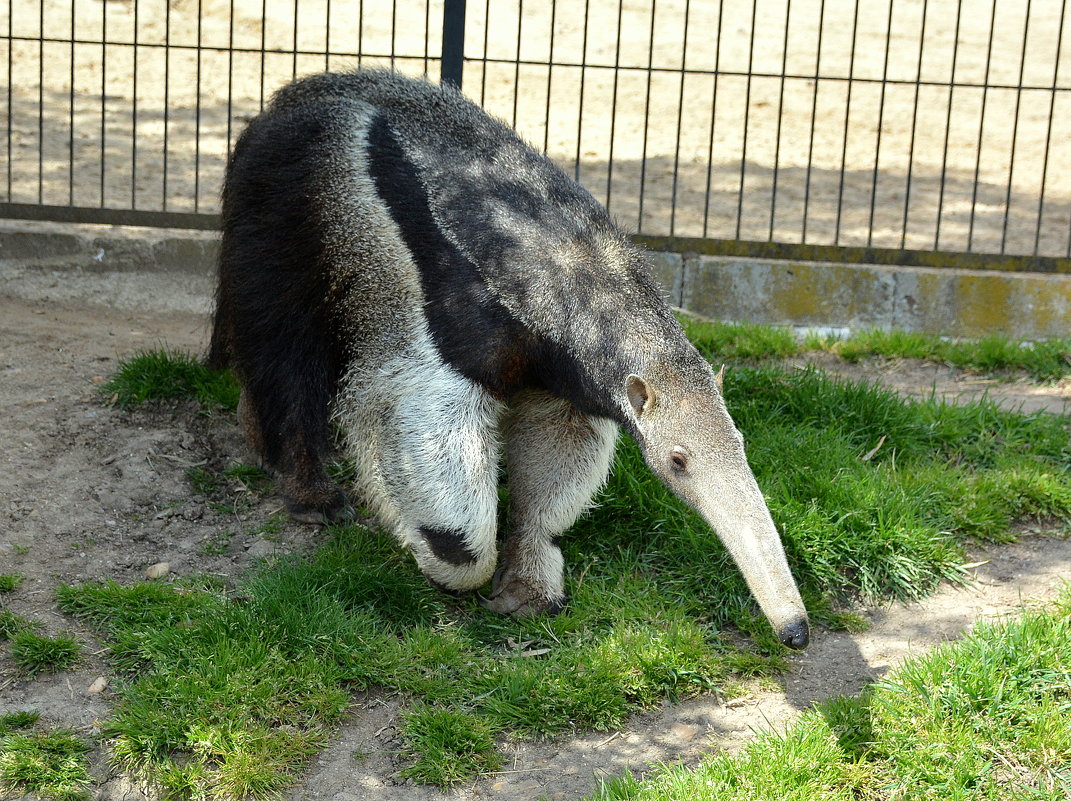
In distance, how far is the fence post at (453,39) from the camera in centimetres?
666

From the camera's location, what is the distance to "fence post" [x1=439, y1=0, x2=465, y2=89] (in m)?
6.66

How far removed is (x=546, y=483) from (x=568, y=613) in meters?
0.48

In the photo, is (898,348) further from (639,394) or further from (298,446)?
(298,446)

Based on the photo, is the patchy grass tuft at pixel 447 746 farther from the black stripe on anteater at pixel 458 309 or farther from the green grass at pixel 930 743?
the black stripe on anteater at pixel 458 309

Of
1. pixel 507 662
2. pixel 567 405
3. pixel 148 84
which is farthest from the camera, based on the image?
pixel 148 84

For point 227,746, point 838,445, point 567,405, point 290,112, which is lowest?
point 227,746

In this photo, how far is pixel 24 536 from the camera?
4512mm

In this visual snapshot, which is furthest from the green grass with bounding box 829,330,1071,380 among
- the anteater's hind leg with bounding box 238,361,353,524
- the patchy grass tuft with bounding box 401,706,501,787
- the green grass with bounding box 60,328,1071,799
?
A: the patchy grass tuft with bounding box 401,706,501,787

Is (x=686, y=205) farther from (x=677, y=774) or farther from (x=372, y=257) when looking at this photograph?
(x=677, y=774)

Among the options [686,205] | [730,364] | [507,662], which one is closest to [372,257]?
[507,662]

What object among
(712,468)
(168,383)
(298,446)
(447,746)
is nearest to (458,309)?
(712,468)

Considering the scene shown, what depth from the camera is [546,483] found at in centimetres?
434

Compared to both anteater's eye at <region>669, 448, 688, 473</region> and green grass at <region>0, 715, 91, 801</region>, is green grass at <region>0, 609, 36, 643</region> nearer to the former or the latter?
green grass at <region>0, 715, 91, 801</region>

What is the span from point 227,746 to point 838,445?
284cm
